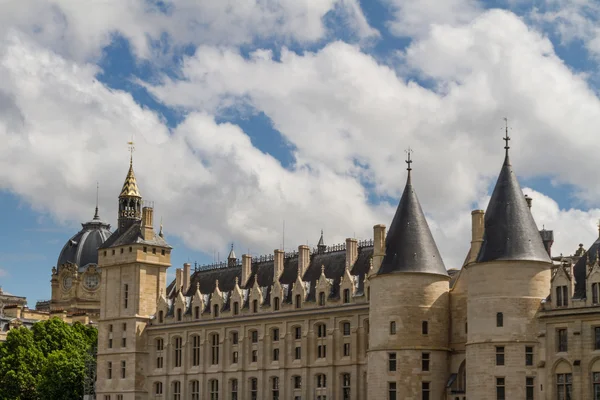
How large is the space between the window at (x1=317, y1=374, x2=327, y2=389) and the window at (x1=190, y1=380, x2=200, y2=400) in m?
16.6

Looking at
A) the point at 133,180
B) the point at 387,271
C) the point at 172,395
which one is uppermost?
the point at 133,180

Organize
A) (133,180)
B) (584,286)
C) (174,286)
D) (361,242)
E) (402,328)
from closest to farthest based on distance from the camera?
(584,286)
(402,328)
(361,242)
(174,286)
(133,180)

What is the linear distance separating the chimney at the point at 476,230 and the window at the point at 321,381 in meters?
22.6

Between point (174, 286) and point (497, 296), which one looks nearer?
point (497, 296)

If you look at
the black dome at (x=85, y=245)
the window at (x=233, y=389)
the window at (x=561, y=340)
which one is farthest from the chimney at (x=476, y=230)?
the black dome at (x=85, y=245)

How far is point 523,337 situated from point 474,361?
3929 mm

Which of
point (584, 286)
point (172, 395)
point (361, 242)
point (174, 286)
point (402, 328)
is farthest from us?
point (174, 286)

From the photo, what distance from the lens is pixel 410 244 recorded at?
291 ft

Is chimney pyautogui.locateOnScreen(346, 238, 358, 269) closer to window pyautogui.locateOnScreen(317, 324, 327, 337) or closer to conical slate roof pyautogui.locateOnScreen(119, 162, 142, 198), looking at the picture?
window pyautogui.locateOnScreen(317, 324, 327, 337)

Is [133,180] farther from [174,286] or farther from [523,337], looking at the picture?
Answer: [523,337]

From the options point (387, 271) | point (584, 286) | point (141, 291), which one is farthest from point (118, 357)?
point (584, 286)

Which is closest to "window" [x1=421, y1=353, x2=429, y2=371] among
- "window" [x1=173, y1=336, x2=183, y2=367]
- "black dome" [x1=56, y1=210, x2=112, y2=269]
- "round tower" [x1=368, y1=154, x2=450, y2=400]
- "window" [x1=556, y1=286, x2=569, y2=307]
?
"round tower" [x1=368, y1=154, x2=450, y2=400]

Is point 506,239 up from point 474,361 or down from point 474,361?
up

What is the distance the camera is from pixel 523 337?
7888 centimetres
